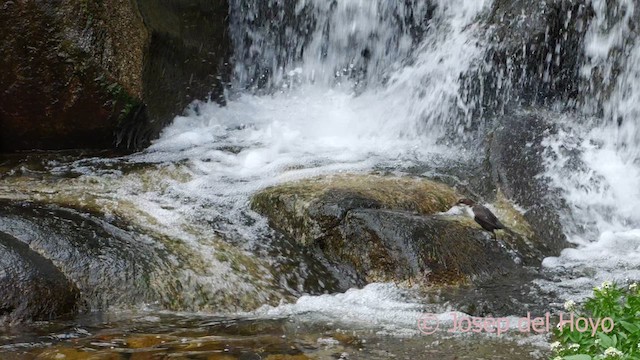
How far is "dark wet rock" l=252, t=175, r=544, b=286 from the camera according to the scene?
5.66m

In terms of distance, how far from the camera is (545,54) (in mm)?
9062

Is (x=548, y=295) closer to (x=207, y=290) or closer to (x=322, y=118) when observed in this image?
(x=207, y=290)

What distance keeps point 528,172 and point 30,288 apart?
194 inches

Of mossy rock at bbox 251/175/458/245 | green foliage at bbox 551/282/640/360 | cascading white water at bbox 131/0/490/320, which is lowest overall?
green foliage at bbox 551/282/640/360

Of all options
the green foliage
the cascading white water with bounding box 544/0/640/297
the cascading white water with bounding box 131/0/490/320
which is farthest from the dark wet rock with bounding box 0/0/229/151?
the green foliage

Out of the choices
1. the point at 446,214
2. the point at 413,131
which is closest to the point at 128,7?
the point at 413,131

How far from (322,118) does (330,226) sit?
4207 mm

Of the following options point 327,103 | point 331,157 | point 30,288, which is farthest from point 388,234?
point 327,103

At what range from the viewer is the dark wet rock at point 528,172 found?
6.77m

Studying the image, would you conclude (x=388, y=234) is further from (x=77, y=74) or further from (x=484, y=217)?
(x=77, y=74)

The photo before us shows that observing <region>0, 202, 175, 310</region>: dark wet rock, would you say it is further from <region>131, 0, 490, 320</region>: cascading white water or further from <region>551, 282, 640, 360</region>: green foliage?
<region>551, 282, 640, 360</region>: green foliage

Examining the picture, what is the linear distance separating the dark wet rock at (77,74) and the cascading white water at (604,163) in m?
4.57

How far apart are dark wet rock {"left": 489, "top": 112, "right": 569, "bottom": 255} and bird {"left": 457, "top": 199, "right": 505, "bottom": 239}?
1.47ft

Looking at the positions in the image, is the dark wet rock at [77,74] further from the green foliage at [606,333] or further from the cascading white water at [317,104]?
the green foliage at [606,333]
